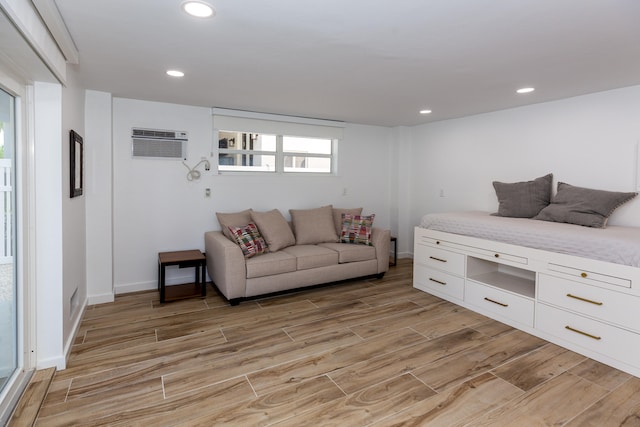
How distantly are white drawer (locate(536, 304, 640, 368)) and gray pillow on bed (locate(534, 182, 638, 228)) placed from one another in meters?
0.87

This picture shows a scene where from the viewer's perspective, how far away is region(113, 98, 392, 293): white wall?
3924 mm

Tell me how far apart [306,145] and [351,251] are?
181 cm

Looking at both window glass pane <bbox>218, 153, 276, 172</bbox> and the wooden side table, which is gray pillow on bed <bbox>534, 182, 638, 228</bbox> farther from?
the wooden side table

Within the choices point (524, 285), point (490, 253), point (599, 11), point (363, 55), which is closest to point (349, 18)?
point (363, 55)

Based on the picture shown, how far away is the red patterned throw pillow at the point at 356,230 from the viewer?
4586mm

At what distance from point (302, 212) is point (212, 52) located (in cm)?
256

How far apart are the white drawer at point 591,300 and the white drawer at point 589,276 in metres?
0.05

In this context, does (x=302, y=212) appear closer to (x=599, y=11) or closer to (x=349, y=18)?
(x=349, y=18)

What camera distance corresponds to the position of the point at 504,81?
9.93 ft

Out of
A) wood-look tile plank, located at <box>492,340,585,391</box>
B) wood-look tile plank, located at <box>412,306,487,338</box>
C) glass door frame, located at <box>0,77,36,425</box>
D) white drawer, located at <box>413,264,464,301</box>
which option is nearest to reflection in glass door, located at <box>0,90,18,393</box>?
glass door frame, located at <box>0,77,36,425</box>

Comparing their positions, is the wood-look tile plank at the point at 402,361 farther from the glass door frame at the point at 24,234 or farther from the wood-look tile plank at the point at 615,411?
the glass door frame at the point at 24,234

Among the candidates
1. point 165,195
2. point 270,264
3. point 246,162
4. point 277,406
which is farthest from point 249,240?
point 277,406

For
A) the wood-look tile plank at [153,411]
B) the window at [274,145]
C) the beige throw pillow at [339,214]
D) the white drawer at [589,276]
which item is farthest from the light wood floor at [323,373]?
the window at [274,145]

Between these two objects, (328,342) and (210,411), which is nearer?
(210,411)
